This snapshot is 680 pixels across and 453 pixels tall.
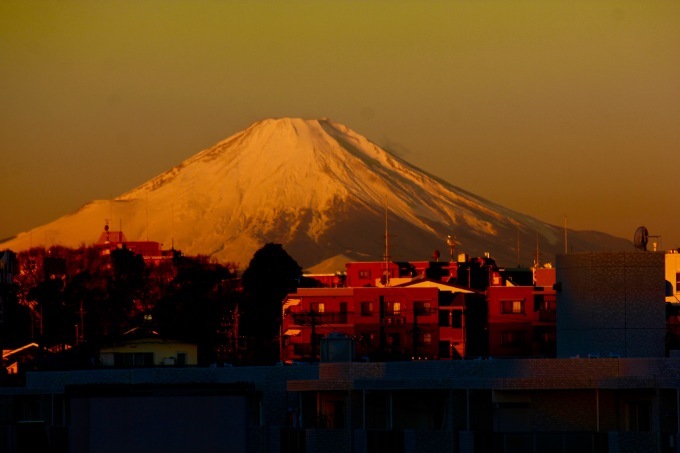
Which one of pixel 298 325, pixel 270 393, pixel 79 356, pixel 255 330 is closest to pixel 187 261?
pixel 255 330

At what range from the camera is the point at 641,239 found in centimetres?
3703

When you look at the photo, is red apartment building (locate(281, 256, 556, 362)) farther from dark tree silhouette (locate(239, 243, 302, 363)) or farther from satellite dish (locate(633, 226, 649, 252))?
satellite dish (locate(633, 226, 649, 252))

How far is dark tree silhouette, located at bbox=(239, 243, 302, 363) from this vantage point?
103812 mm

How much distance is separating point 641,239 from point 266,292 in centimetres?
8137

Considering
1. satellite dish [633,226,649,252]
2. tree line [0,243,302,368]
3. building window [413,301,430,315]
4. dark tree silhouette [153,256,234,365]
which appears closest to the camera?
satellite dish [633,226,649,252]

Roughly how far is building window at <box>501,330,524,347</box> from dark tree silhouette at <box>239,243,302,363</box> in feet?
34.9

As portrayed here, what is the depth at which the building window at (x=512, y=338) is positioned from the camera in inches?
3546

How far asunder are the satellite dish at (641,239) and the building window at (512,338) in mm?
52678

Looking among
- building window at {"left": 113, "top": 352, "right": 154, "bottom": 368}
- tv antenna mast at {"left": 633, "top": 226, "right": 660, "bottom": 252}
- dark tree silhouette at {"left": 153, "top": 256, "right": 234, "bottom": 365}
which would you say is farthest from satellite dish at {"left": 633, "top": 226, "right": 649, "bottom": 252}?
dark tree silhouette at {"left": 153, "top": 256, "right": 234, "bottom": 365}

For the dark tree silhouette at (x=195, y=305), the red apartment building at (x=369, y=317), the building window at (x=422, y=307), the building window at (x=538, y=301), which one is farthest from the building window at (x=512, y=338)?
the dark tree silhouette at (x=195, y=305)

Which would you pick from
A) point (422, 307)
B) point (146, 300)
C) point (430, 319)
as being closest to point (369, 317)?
point (422, 307)

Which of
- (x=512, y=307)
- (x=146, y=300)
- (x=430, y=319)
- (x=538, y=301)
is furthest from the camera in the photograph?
(x=146, y=300)

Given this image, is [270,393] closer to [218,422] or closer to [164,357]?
[218,422]

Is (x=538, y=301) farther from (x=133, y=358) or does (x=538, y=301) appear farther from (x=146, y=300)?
(x=133, y=358)
